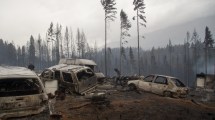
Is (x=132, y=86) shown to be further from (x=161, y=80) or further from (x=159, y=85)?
(x=159, y=85)

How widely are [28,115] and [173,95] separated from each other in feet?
39.1

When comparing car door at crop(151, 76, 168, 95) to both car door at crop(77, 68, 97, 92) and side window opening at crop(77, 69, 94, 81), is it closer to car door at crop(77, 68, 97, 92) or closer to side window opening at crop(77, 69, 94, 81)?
car door at crop(77, 68, 97, 92)

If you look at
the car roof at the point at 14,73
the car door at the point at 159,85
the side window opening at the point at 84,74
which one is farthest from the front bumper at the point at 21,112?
the car door at the point at 159,85

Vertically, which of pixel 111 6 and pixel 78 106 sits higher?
pixel 111 6

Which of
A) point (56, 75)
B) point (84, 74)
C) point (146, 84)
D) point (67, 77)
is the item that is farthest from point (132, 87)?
point (56, 75)

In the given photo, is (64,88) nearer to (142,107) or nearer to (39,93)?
(142,107)

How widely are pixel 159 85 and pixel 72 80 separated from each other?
6.06m

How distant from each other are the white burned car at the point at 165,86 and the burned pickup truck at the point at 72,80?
4238 mm

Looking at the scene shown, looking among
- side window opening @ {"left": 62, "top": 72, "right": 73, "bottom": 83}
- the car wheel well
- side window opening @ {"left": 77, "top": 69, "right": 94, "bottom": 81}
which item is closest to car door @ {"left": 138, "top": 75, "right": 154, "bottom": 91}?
the car wheel well

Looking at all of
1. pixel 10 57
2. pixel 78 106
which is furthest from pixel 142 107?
pixel 10 57

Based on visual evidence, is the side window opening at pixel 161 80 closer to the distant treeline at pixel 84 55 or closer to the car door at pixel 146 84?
the car door at pixel 146 84

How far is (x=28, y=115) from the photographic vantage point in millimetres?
8922

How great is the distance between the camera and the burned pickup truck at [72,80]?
16.4 meters

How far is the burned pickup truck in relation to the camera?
1642 centimetres
